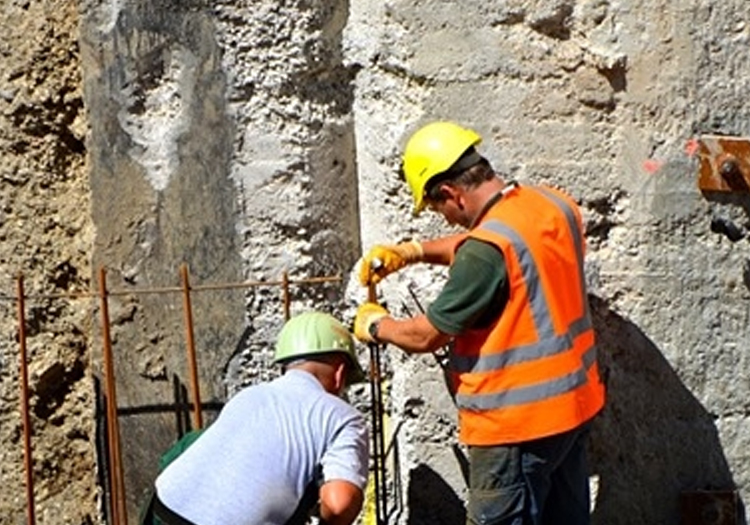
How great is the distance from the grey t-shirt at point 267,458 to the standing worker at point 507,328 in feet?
1.20

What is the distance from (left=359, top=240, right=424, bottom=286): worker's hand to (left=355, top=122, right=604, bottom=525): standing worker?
0.75 ft

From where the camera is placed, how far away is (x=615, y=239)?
5.16m

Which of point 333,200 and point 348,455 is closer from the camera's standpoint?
point 348,455

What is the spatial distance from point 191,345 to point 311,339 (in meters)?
0.83

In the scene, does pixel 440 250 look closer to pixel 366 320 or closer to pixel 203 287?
pixel 366 320

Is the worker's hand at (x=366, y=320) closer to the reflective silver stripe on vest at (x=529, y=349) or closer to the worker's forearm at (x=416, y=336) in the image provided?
the worker's forearm at (x=416, y=336)

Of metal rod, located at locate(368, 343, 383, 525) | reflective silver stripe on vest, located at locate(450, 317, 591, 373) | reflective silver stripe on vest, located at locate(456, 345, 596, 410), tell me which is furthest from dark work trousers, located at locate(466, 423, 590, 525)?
metal rod, located at locate(368, 343, 383, 525)

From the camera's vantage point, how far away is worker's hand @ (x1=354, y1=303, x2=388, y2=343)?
475 centimetres

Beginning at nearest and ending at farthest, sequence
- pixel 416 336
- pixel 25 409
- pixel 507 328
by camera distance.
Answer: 1. pixel 507 328
2. pixel 416 336
3. pixel 25 409

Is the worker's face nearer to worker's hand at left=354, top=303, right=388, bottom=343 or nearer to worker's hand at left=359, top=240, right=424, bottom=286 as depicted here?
worker's hand at left=359, top=240, right=424, bottom=286

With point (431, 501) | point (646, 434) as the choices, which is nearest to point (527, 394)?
point (646, 434)

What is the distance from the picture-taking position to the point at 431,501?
5.33 m

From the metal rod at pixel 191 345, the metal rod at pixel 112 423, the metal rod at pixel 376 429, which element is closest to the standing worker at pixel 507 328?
the metal rod at pixel 376 429

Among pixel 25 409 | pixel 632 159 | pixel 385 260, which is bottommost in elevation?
pixel 25 409
